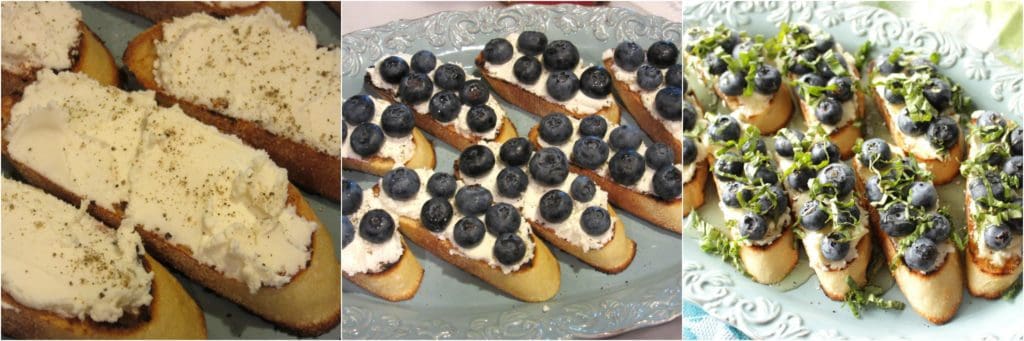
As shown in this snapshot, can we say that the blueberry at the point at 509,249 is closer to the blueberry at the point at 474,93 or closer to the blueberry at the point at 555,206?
the blueberry at the point at 555,206

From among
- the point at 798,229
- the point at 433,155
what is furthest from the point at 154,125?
the point at 798,229

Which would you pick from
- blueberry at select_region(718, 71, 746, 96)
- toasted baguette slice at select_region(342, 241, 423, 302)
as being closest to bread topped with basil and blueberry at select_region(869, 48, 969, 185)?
blueberry at select_region(718, 71, 746, 96)

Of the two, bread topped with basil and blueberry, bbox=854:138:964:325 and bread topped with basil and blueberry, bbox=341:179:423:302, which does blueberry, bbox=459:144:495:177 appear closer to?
bread topped with basil and blueberry, bbox=341:179:423:302

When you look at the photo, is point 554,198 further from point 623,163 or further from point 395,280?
point 395,280

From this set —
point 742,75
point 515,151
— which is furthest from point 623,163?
point 742,75

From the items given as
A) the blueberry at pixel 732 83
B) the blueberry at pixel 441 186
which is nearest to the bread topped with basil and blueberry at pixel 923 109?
the blueberry at pixel 732 83
